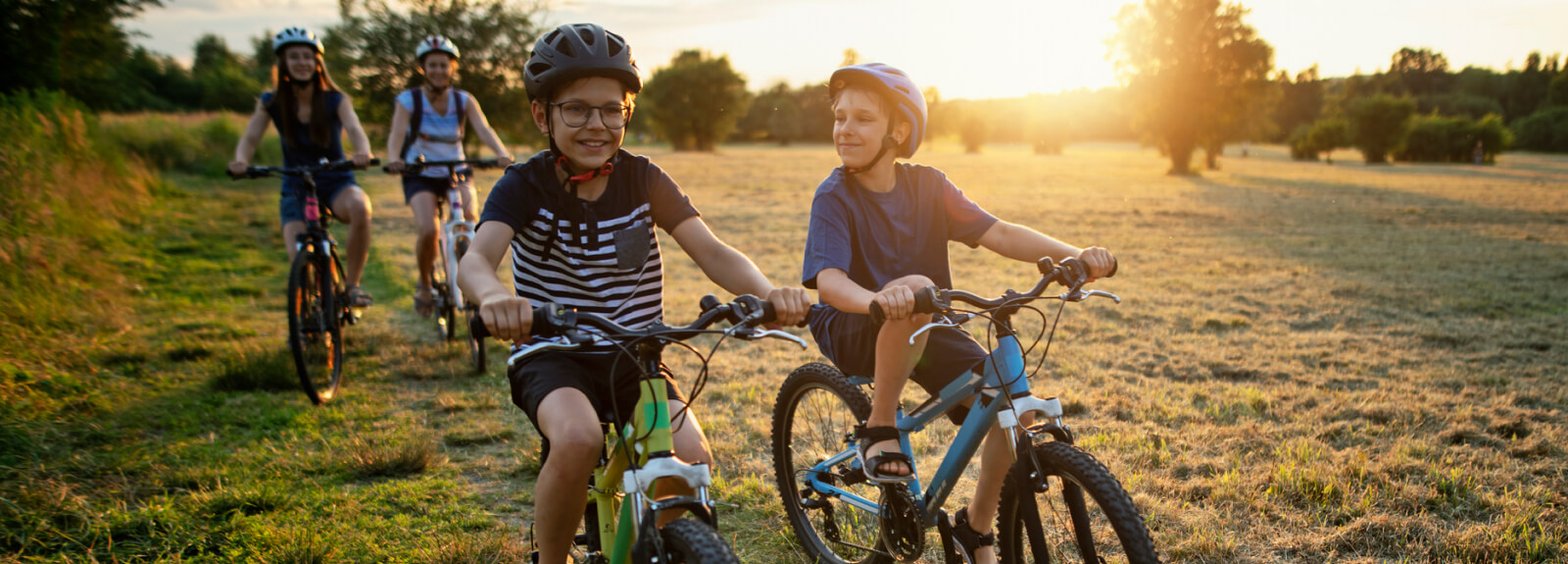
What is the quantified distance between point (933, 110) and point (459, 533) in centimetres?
9050

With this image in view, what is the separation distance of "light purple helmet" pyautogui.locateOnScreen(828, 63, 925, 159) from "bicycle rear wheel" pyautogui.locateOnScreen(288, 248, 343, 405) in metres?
3.88

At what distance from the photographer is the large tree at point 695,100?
248 ft

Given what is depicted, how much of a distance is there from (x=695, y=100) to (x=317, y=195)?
73.2m

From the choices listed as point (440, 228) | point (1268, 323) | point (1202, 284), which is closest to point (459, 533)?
point (440, 228)

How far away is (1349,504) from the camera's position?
3771mm

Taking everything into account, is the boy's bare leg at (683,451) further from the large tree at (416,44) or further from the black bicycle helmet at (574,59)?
the large tree at (416,44)

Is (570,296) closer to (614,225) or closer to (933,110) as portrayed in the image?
(614,225)

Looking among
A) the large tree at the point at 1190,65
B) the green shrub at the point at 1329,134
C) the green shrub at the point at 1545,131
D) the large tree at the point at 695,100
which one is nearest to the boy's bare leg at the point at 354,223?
the large tree at the point at 1190,65

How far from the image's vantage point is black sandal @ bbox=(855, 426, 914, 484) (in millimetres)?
2828

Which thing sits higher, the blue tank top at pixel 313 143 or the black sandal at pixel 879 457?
the blue tank top at pixel 313 143

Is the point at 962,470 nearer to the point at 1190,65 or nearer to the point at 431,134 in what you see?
the point at 431,134

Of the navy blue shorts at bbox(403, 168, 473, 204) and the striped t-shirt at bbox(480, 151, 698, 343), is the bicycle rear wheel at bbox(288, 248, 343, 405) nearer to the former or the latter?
the navy blue shorts at bbox(403, 168, 473, 204)

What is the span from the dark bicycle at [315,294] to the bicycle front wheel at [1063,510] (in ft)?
14.4

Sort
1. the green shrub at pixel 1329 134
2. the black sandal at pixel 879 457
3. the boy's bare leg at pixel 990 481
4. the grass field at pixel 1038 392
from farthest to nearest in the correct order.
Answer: the green shrub at pixel 1329 134 < the grass field at pixel 1038 392 < the black sandal at pixel 879 457 < the boy's bare leg at pixel 990 481
